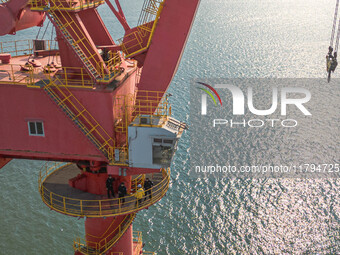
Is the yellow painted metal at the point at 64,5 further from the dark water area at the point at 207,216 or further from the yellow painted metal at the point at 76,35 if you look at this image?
the dark water area at the point at 207,216

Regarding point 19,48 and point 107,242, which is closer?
point 107,242

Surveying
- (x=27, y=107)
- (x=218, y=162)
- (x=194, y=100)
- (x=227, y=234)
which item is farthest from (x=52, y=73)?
(x=194, y=100)

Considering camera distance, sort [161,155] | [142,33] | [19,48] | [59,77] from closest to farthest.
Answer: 1. [59,77]
2. [161,155]
3. [142,33]
4. [19,48]

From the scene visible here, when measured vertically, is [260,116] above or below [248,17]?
below

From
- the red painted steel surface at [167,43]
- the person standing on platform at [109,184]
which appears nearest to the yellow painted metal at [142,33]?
the red painted steel surface at [167,43]

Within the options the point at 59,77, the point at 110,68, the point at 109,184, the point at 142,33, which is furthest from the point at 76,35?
the point at 109,184

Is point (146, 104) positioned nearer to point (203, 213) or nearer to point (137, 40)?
point (137, 40)

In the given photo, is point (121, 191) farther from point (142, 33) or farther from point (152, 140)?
point (142, 33)

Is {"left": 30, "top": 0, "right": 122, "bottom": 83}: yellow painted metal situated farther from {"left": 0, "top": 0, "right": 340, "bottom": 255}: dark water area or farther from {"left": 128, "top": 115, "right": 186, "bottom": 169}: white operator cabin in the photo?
{"left": 0, "top": 0, "right": 340, "bottom": 255}: dark water area
